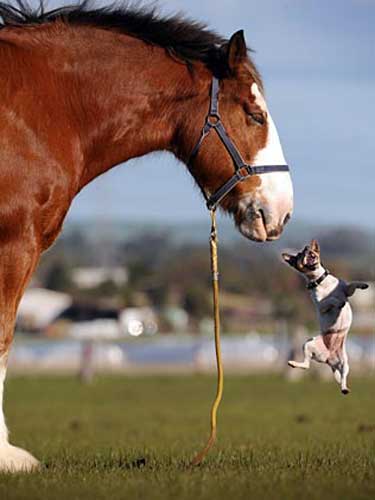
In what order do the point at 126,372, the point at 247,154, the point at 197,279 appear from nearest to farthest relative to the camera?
1. the point at 247,154
2. the point at 126,372
3. the point at 197,279

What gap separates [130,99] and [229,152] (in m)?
0.78

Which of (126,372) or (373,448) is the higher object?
(373,448)

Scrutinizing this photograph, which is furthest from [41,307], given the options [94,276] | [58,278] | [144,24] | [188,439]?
[144,24]

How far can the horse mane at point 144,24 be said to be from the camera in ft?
28.1

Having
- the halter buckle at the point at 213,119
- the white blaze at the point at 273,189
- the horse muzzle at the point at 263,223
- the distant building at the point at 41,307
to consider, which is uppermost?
the halter buckle at the point at 213,119

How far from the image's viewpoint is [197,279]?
10425cm

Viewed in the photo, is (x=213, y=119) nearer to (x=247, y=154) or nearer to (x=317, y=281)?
(x=247, y=154)

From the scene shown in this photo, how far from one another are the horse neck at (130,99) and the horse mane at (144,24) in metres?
0.12

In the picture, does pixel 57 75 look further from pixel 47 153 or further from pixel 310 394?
pixel 310 394

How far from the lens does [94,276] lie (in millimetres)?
140500

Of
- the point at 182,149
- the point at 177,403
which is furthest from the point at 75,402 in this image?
the point at 182,149

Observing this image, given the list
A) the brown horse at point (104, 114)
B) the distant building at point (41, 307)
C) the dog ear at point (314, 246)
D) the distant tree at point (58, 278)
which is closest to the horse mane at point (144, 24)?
the brown horse at point (104, 114)

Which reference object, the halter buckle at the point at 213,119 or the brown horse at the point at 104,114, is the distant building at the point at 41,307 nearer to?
the brown horse at the point at 104,114

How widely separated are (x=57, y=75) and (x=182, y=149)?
38.8 inches
